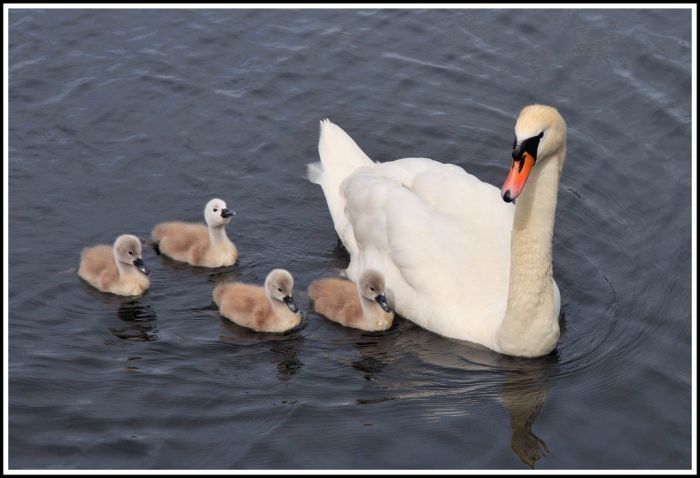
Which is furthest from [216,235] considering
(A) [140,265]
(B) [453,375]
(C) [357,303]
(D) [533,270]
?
(D) [533,270]

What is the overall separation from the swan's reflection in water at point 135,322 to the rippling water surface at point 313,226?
3cm

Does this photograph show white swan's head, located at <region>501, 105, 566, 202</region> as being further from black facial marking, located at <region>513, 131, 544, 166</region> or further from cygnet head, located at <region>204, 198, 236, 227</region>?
cygnet head, located at <region>204, 198, 236, 227</region>

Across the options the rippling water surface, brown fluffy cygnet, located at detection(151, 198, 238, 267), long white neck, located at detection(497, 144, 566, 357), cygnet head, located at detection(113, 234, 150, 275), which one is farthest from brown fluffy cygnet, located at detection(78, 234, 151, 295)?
long white neck, located at detection(497, 144, 566, 357)

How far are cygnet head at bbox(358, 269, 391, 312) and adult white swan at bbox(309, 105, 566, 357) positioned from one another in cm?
27

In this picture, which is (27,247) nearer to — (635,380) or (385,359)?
(385,359)

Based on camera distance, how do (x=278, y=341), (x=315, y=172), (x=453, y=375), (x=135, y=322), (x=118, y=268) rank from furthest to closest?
(x=315, y=172) < (x=118, y=268) < (x=135, y=322) < (x=278, y=341) < (x=453, y=375)

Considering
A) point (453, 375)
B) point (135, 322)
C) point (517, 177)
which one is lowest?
point (453, 375)

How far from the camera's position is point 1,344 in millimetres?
11367

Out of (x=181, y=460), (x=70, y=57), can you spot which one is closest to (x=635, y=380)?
(x=181, y=460)

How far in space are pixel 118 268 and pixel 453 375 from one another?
354cm

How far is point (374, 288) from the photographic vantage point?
11352 millimetres

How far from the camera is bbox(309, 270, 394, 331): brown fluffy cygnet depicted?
11383mm

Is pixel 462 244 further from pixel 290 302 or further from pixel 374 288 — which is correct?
pixel 290 302

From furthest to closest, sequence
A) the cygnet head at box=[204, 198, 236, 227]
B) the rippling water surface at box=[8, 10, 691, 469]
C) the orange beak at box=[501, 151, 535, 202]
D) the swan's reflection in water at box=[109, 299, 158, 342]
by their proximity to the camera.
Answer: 1. the cygnet head at box=[204, 198, 236, 227]
2. the swan's reflection in water at box=[109, 299, 158, 342]
3. the rippling water surface at box=[8, 10, 691, 469]
4. the orange beak at box=[501, 151, 535, 202]
